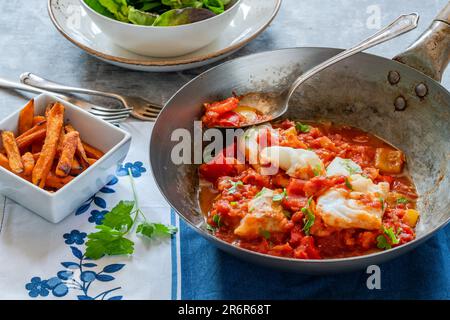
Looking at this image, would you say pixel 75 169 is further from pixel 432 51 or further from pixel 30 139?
pixel 432 51

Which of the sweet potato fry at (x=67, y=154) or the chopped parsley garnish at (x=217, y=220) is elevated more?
the sweet potato fry at (x=67, y=154)

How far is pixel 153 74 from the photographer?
2.92 m

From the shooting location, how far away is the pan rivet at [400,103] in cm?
242

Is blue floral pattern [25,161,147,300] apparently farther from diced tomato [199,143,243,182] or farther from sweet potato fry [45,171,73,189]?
diced tomato [199,143,243,182]

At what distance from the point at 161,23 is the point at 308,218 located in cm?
120

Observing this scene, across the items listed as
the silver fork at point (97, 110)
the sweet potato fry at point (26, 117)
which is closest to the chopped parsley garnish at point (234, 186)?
the silver fork at point (97, 110)

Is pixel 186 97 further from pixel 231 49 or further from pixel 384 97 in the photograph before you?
pixel 384 97

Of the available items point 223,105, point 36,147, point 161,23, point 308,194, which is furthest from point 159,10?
point 308,194

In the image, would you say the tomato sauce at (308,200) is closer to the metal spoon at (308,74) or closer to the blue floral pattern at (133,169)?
the metal spoon at (308,74)

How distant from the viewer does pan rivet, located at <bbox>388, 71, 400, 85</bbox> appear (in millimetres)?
2406

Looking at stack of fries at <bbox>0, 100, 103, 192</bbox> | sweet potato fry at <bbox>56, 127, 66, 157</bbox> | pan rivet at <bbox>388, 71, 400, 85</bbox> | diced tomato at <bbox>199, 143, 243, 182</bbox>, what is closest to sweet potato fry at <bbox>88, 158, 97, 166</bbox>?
stack of fries at <bbox>0, 100, 103, 192</bbox>

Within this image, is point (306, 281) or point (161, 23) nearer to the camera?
point (306, 281)

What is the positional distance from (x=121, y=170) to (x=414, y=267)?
44.5 inches

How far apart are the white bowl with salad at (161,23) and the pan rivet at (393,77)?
78 centimetres
